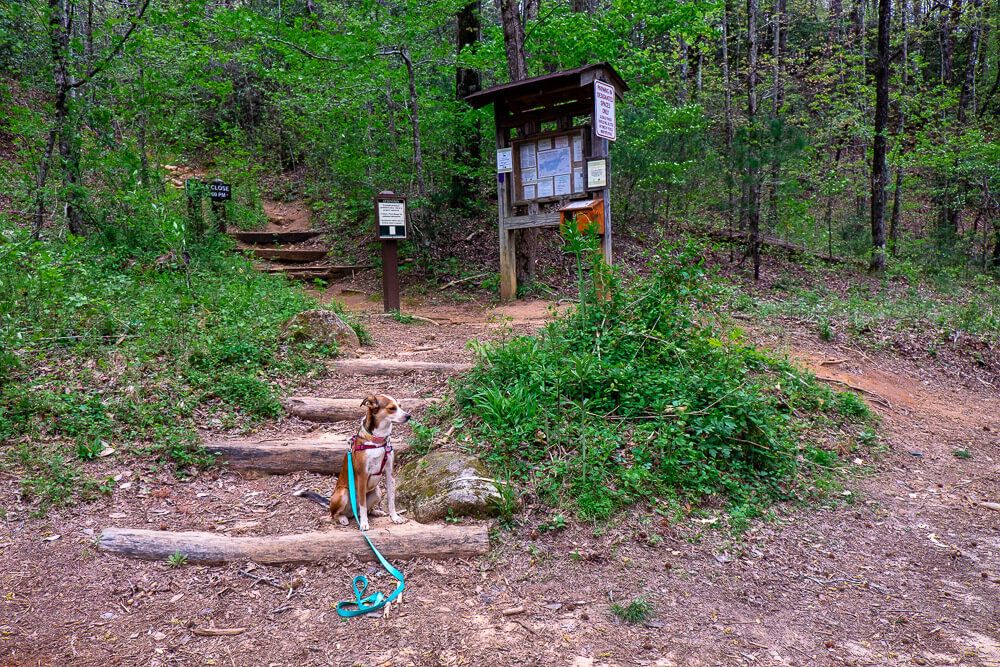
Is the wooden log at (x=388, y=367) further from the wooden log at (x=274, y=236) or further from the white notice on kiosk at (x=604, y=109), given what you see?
the wooden log at (x=274, y=236)

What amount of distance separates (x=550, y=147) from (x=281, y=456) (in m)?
6.36

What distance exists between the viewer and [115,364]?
4.83m

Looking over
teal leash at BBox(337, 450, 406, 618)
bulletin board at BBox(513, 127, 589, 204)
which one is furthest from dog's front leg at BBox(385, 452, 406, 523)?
bulletin board at BBox(513, 127, 589, 204)

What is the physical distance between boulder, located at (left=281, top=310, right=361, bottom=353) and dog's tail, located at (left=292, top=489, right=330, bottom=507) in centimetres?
245

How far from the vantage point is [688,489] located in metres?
3.80

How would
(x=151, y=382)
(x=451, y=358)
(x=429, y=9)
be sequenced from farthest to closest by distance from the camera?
(x=429, y=9) → (x=451, y=358) → (x=151, y=382)

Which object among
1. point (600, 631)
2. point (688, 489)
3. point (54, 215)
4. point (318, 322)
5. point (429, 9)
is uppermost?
point (429, 9)

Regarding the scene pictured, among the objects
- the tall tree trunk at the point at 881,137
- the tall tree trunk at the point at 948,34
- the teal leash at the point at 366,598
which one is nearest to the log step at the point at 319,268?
the teal leash at the point at 366,598

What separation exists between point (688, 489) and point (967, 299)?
391 inches

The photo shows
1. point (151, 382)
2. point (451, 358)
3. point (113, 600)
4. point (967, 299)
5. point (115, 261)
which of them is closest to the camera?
point (113, 600)

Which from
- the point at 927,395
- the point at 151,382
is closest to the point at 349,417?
the point at 151,382

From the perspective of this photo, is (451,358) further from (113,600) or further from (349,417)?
(113,600)

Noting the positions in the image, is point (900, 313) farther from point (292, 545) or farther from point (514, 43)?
point (292, 545)

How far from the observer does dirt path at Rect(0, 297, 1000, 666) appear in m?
2.62
